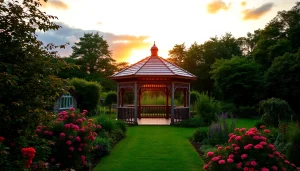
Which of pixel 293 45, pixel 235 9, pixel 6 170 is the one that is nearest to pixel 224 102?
pixel 293 45

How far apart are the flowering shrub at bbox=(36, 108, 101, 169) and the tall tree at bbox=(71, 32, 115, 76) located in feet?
126

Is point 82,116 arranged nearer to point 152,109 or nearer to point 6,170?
point 6,170

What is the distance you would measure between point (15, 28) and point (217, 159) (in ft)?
12.7

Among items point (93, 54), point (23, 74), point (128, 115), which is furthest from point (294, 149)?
point (93, 54)

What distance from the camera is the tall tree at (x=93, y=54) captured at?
146 feet

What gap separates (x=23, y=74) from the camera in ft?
13.7

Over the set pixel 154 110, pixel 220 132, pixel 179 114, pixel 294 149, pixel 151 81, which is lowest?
pixel 294 149

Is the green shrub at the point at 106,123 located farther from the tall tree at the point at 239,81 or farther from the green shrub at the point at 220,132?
the tall tree at the point at 239,81

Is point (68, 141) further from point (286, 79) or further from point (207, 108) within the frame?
point (286, 79)

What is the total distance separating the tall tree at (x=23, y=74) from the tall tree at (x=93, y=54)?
40.1 m

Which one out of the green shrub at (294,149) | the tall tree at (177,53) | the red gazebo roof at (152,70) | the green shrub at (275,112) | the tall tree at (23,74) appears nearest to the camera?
the tall tree at (23,74)

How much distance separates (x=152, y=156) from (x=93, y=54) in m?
37.4

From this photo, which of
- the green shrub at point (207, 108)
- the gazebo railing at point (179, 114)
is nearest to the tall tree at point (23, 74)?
the green shrub at point (207, 108)

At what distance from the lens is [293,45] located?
3038 centimetres
